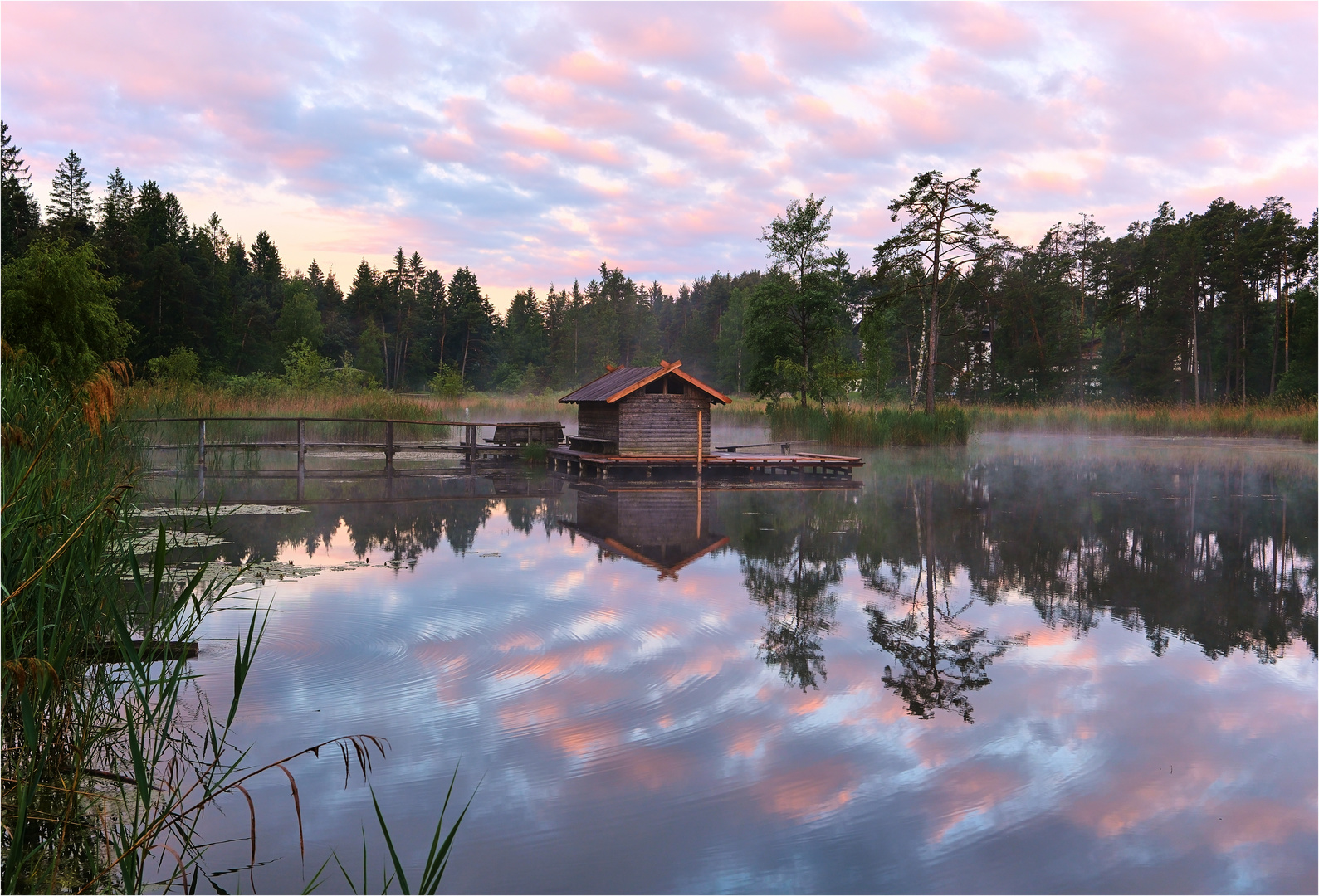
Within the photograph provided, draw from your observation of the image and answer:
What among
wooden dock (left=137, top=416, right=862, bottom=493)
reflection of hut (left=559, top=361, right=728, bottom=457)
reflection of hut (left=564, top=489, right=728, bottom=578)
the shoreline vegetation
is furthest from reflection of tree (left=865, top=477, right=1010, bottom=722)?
the shoreline vegetation

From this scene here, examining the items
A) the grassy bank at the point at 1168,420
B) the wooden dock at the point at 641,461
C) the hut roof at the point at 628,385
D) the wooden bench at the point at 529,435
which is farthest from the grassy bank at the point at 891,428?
the hut roof at the point at 628,385

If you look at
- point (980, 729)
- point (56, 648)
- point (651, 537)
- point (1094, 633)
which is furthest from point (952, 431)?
point (56, 648)

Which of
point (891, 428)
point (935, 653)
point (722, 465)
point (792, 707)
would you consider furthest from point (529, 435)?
point (792, 707)

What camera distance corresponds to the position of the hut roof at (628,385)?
2619 cm

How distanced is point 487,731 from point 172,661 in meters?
3.07

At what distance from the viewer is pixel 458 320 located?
317ft

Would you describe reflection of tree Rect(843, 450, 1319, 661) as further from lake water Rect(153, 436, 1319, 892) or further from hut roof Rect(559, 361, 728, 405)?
hut roof Rect(559, 361, 728, 405)

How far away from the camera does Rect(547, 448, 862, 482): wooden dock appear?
2633 centimetres

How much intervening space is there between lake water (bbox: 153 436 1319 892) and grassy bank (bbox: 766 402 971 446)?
23.5 m

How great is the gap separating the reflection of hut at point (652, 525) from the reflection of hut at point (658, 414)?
169 inches

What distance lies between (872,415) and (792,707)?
109 ft

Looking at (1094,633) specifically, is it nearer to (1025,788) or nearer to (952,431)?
(1025,788)

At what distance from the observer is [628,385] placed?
86.9ft

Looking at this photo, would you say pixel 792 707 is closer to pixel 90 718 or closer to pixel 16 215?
pixel 90 718
